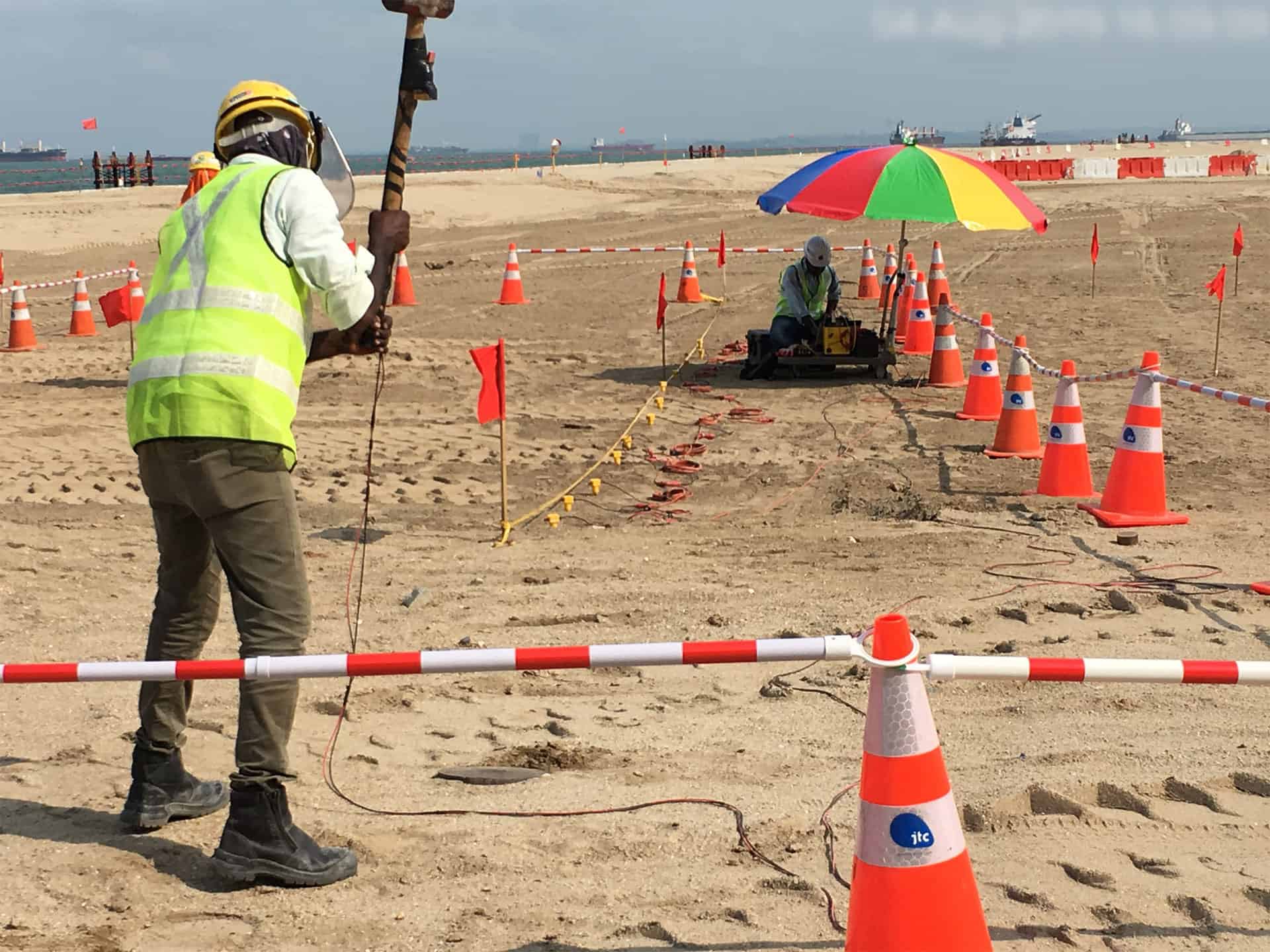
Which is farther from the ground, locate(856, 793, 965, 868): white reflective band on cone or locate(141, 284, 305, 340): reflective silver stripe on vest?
locate(141, 284, 305, 340): reflective silver stripe on vest

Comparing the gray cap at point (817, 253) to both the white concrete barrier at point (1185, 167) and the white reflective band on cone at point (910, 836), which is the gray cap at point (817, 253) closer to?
the white reflective band on cone at point (910, 836)

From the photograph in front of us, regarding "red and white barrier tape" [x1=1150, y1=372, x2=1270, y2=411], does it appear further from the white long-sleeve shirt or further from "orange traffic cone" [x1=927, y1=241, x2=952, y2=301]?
"orange traffic cone" [x1=927, y1=241, x2=952, y2=301]

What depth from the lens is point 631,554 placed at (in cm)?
820

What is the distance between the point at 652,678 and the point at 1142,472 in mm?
3822

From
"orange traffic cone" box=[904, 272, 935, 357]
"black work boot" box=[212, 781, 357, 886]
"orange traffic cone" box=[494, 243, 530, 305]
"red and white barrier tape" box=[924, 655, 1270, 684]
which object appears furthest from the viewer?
"orange traffic cone" box=[494, 243, 530, 305]

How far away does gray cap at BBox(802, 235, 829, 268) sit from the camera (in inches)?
533

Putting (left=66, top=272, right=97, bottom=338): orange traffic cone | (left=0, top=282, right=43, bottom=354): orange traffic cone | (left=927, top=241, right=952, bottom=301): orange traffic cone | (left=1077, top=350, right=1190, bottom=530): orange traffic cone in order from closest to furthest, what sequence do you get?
1. (left=1077, top=350, right=1190, bottom=530): orange traffic cone
2. (left=0, top=282, right=43, bottom=354): orange traffic cone
3. (left=66, top=272, right=97, bottom=338): orange traffic cone
4. (left=927, top=241, right=952, bottom=301): orange traffic cone

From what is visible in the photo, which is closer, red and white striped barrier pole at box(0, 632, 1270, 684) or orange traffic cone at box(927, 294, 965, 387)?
red and white striped barrier pole at box(0, 632, 1270, 684)

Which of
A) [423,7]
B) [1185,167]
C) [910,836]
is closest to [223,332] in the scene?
[423,7]

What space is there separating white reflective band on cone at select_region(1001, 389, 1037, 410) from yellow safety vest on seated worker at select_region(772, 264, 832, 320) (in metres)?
3.66

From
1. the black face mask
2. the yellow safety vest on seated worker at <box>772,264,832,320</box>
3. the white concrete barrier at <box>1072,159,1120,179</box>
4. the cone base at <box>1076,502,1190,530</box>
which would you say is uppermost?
the white concrete barrier at <box>1072,159,1120,179</box>

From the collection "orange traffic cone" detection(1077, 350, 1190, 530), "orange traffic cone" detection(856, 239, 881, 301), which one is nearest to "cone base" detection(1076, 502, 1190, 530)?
Result: "orange traffic cone" detection(1077, 350, 1190, 530)

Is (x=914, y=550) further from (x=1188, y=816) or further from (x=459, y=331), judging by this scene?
(x=459, y=331)

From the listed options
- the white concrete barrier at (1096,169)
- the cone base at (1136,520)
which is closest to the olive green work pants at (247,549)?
the cone base at (1136,520)
